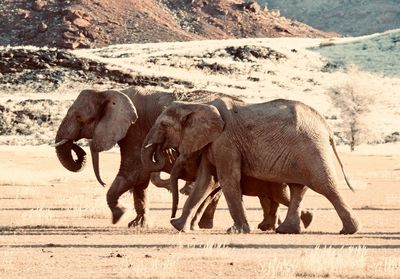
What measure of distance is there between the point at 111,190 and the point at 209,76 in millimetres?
89275

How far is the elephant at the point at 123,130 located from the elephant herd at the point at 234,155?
0.08 feet

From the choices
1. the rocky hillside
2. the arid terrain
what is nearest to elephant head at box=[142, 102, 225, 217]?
the arid terrain

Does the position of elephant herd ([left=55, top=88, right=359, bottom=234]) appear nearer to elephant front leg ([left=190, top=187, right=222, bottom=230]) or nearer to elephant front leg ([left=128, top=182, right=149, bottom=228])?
elephant front leg ([left=190, top=187, right=222, bottom=230])

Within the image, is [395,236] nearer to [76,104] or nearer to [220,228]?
[220,228]

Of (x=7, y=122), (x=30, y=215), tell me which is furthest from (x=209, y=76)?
(x=30, y=215)

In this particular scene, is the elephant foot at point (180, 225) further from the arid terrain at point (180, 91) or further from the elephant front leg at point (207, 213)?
the elephant front leg at point (207, 213)

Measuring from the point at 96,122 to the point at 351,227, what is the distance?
18.1ft

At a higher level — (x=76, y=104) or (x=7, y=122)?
(x=76, y=104)

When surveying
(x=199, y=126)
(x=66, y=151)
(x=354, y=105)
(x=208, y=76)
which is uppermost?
(x=199, y=126)

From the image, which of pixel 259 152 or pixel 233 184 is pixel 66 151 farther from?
pixel 259 152

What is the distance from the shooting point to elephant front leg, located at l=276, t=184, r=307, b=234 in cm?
2038

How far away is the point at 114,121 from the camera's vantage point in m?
22.2

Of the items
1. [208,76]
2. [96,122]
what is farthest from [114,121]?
[208,76]

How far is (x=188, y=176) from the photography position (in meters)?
21.4
